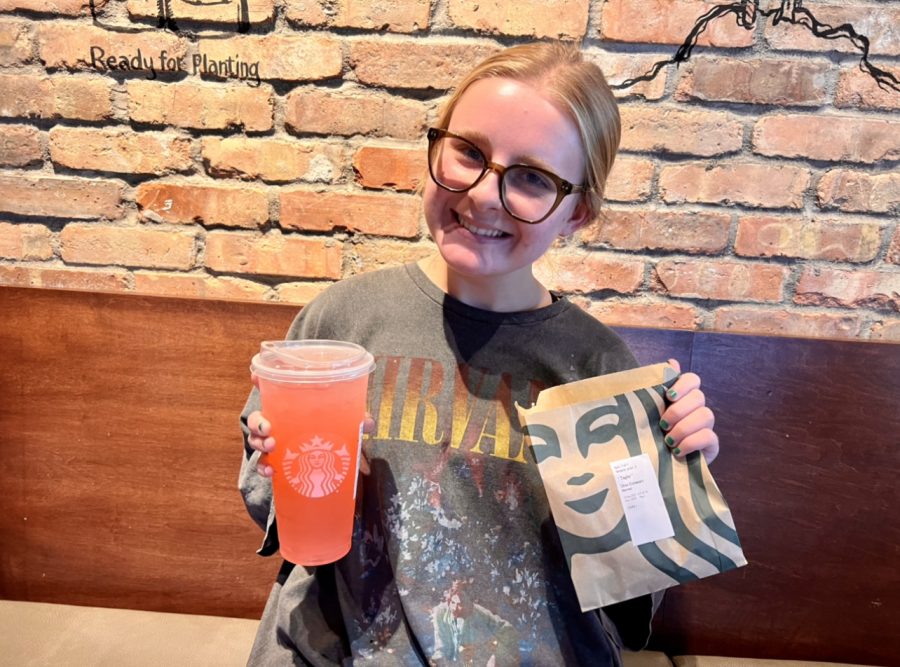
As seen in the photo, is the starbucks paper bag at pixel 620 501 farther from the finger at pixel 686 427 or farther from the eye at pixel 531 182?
the eye at pixel 531 182

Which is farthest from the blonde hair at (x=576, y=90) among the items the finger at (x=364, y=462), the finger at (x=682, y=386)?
the finger at (x=364, y=462)

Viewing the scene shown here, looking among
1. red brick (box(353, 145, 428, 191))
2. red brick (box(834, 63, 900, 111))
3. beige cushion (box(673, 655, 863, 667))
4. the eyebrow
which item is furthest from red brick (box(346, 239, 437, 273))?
beige cushion (box(673, 655, 863, 667))

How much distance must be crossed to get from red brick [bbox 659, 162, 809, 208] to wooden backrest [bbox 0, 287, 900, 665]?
0.28 metres

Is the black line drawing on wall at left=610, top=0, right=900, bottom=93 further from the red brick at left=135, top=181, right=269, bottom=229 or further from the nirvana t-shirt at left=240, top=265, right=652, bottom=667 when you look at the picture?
the red brick at left=135, top=181, right=269, bottom=229

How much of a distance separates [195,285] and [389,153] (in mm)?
485

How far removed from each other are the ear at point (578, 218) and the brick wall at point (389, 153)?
310 millimetres

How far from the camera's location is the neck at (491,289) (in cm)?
96

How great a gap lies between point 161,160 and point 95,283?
0.30 meters

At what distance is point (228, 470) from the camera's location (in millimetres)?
1248

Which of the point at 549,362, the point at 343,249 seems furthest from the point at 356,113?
the point at 549,362

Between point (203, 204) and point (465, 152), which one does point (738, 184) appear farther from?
point (203, 204)

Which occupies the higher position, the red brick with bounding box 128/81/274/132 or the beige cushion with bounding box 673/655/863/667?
the red brick with bounding box 128/81/274/132

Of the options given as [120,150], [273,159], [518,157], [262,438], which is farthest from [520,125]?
[120,150]

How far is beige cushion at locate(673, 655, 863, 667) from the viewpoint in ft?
4.07
